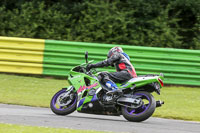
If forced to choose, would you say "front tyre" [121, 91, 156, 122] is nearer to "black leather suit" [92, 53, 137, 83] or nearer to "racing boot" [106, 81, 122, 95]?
"racing boot" [106, 81, 122, 95]

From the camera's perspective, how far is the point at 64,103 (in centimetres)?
844

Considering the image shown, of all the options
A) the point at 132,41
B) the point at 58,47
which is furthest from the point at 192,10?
the point at 58,47

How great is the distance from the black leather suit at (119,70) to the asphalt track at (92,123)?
881 mm

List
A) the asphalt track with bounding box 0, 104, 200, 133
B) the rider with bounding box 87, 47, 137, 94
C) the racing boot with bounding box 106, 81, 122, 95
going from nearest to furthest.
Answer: the asphalt track with bounding box 0, 104, 200, 133 < the racing boot with bounding box 106, 81, 122, 95 < the rider with bounding box 87, 47, 137, 94

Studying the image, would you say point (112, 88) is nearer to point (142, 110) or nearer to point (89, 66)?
point (89, 66)

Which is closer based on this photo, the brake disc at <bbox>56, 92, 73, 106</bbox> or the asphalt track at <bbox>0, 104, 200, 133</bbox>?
the asphalt track at <bbox>0, 104, 200, 133</bbox>

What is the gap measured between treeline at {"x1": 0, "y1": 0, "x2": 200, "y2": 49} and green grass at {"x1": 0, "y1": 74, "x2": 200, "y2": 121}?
2.90m

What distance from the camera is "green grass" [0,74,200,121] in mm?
9688

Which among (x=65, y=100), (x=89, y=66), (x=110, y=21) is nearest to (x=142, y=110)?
(x=89, y=66)

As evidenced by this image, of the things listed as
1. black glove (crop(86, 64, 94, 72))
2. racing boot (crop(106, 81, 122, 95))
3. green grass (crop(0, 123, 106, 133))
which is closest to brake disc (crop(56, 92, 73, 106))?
black glove (crop(86, 64, 94, 72))

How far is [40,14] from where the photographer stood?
54.7 feet

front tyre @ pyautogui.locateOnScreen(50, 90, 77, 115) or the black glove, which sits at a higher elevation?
the black glove

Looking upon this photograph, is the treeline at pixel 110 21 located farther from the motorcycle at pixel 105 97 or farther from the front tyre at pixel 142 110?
the front tyre at pixel 142 110

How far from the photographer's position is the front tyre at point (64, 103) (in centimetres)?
843
